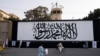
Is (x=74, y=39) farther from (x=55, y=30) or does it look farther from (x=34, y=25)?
(x=34, y=25)

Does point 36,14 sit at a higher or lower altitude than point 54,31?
higher

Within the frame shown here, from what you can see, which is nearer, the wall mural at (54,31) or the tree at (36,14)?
the wall mural at (54,31)

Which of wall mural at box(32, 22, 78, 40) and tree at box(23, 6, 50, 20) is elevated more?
tree at box(23, 6, 50, 20)

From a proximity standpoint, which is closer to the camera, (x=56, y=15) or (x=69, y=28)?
(x=69, y=28)

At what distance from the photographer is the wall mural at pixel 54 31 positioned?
22188mm

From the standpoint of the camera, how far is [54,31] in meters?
22.5

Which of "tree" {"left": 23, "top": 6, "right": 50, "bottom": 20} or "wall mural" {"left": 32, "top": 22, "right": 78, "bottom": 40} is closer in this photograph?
"wall mural" {"left": 32, "top": 22, "right": 78, "bottom": 40}

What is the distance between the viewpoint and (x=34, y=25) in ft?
74.3

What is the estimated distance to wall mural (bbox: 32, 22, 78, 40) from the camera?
22188mm

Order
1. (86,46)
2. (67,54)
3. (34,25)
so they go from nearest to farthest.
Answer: (67,54), (86,46), (34,25)

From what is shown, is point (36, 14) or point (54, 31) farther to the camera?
point (36, 14)

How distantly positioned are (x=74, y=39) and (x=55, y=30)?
238cm

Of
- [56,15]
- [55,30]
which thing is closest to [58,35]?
[55,30]

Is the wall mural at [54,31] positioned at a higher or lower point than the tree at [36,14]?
lower
